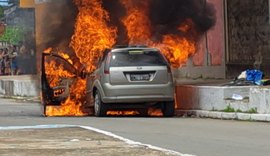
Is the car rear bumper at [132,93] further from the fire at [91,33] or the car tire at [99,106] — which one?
the fire at [91,33]

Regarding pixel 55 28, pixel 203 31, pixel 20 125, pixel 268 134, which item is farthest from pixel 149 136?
pixel 203 31

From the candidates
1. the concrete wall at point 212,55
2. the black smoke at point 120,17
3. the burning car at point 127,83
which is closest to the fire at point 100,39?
the black smoke at point 120,17

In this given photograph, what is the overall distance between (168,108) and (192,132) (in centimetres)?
406

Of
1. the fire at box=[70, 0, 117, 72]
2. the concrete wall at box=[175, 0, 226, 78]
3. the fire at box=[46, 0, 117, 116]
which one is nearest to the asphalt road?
the fire at box=[46, 0, 117, 116]

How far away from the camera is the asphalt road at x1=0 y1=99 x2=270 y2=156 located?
10.3 m

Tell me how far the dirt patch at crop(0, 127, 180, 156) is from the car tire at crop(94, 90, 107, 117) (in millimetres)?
3179

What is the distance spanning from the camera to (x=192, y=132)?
41.5 feet

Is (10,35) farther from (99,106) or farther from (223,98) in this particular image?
(223,98)

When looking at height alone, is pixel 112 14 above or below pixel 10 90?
above

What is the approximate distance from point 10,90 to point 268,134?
858 inches

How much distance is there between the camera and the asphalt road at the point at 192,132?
33.8 ft

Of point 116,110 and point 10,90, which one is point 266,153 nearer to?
point 116,110

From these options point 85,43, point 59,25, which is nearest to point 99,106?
point 85,43

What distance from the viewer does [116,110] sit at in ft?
55.7
